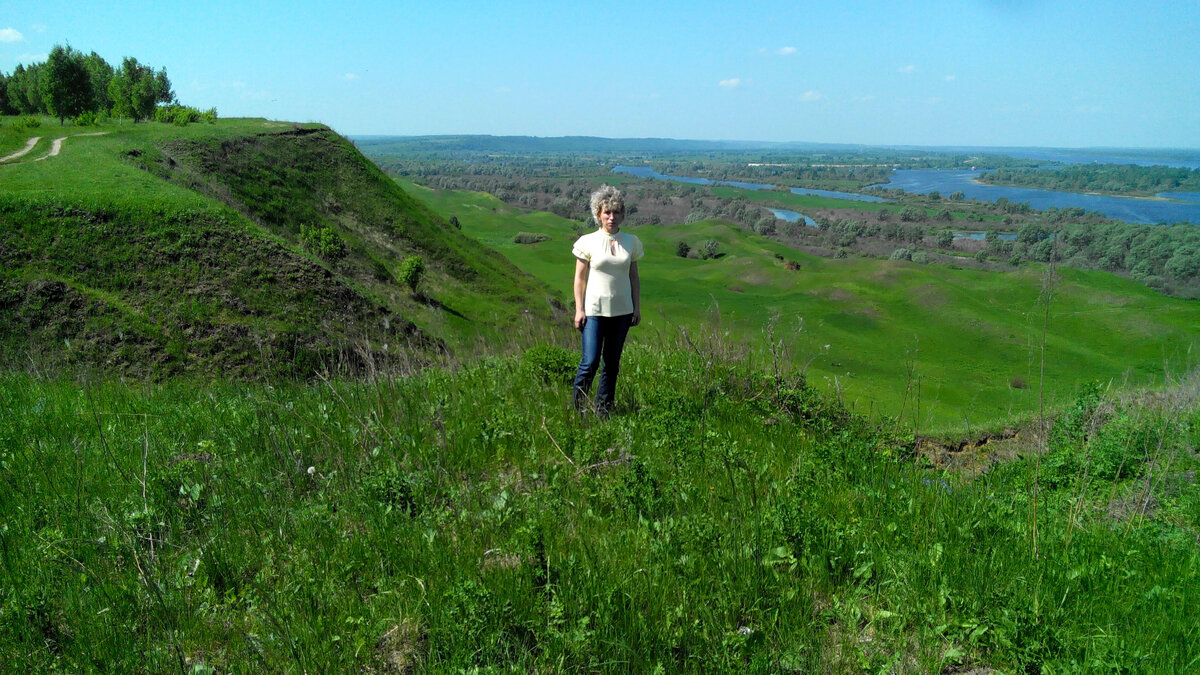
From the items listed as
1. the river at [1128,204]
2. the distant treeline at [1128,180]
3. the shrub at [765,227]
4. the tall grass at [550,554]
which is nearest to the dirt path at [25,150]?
the tall grass at [550,554]

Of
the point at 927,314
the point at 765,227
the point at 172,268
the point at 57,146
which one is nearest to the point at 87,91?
the point at 57,146

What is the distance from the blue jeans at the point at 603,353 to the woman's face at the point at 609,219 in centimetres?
79

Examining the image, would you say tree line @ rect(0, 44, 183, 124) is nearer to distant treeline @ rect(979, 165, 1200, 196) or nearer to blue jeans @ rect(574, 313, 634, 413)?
blue jeans @ rect(574, 313, 634, 413)

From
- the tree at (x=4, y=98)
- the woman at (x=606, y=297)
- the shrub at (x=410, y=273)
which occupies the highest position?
the tree at (x=4, y=98)

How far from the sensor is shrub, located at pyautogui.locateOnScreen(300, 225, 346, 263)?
4253cm

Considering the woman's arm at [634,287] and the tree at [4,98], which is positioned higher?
the tree at [4,98]

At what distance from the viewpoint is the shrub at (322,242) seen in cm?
4253

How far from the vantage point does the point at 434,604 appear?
278cm

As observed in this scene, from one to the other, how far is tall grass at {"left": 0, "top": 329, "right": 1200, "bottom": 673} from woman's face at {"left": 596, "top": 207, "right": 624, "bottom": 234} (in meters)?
1.76

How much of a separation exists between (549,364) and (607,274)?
1420mm

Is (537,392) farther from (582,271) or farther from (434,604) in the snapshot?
(434,604)

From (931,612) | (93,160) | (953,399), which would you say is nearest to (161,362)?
(93,160)

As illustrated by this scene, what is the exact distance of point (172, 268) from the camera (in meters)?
25.4

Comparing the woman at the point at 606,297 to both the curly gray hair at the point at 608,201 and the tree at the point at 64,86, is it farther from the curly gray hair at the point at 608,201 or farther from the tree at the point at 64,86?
the tree at the point at 64,86
